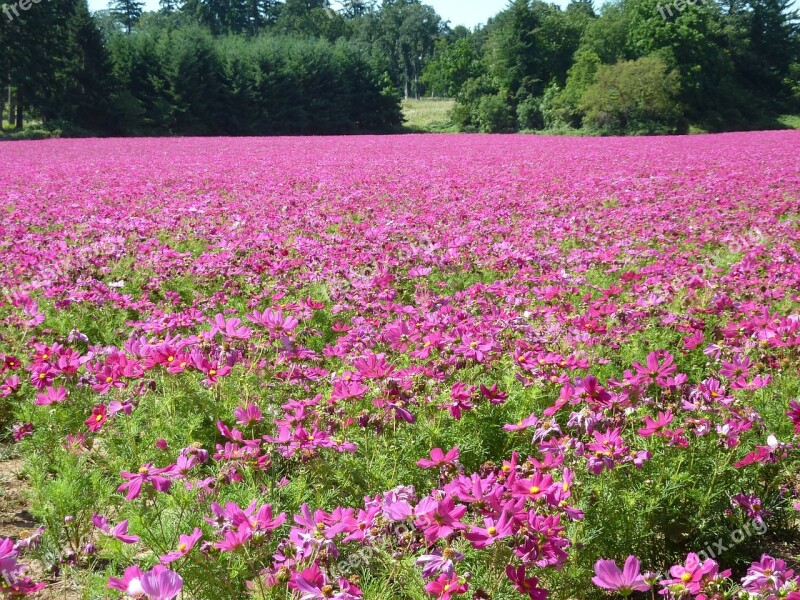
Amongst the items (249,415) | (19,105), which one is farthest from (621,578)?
(19,105)

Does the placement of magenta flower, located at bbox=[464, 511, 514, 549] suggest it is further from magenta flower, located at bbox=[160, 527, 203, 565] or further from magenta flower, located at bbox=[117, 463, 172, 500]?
magenta flower, located at bbox=[117, 463, 172, 500]

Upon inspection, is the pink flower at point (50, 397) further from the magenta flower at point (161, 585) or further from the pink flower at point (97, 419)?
the magenta flower at point (161, 585)

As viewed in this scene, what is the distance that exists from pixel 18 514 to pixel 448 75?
67776mm

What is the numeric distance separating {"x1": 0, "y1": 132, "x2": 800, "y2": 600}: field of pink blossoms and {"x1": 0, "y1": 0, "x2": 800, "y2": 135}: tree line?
3554cm

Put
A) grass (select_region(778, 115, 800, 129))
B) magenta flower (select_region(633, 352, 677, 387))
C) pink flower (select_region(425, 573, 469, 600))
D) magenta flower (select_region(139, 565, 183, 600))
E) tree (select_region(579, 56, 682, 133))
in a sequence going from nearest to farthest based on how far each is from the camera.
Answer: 1. magenta flower (select_region(139, 565, 183, 600))
2. pink flower (select_region(425, 573, 469, 600))
3. magenta flower (select_region(633, 352, 677, 387))
4. tree (select_region(579, 56, 682, 133))
5. grass (select_region(778, 115, 800, 129))

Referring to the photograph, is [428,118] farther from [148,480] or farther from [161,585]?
[161,585]

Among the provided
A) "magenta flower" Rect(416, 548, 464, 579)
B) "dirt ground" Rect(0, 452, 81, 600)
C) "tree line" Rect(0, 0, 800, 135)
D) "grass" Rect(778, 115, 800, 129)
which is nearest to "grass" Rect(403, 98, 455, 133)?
"tree line" Rect(0, 0, 800, 135)

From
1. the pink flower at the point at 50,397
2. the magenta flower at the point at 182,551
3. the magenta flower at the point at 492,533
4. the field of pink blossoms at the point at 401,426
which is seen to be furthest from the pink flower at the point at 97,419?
the magenta flower at the point at 492,533

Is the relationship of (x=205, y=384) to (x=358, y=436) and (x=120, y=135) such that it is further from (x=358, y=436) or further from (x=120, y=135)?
(x=120, y=135)

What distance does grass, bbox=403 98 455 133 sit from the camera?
52.9 metres

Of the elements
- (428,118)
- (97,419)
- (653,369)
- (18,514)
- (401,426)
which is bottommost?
(18,514)

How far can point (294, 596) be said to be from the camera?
1.59 m

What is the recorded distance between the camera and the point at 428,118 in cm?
6050

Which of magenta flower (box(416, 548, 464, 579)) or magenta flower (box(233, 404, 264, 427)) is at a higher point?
magenta flower (box(233, 404, 264, 427))
